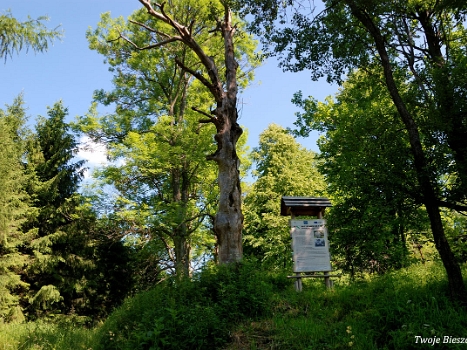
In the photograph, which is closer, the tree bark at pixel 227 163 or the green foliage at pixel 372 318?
the green foliage at pixel 372 318

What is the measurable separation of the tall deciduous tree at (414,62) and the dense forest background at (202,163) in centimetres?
3

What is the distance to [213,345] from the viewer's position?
16.9 feet

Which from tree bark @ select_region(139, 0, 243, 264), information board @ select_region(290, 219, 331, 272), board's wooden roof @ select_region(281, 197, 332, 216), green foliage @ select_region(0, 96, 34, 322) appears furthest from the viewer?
green foliage @ select_region(0, 96, 34, 322)

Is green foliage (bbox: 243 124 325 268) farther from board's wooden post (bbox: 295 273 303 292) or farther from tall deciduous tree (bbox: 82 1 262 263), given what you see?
board's wooden post (bbox: 295 273 303 292)

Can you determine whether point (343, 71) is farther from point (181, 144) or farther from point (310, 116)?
point (181, 144)

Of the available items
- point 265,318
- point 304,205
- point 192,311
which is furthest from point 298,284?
point 192,311

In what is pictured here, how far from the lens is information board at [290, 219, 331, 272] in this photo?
342 inches

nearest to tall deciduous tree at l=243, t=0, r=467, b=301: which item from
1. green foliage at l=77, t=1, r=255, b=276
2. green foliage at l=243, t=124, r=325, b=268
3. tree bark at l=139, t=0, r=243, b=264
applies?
tree bark at l=139, t=0, r=243, b=264

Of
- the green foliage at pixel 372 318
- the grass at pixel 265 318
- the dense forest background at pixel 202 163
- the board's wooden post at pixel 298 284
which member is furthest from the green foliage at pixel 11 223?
the green foliage at pixel 372 318

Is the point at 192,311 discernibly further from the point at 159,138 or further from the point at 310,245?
the point at 159,138

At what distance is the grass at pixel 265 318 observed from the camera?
15.7 ft

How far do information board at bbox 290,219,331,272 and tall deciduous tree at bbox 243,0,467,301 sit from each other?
341 cm

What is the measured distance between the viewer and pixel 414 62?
9.28m

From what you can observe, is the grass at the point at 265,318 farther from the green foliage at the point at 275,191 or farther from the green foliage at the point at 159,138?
the green foliage at the point at 275,191
